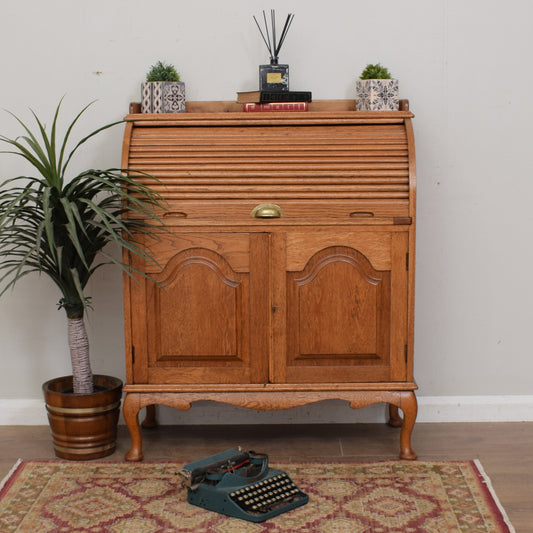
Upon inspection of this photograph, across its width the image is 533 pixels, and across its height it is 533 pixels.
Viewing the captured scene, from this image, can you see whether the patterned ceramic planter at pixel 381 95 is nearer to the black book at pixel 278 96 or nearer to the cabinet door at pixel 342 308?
the black book at pixel 278 96

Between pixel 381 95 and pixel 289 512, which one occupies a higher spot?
pixel 381 95

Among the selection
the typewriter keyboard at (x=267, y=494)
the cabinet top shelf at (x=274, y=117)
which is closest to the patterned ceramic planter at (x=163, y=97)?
the cabinet top shelf at (x=274, y=117)

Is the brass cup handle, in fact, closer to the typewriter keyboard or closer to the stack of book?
the stack of book

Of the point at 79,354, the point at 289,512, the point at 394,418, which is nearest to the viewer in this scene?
the point at 289,512

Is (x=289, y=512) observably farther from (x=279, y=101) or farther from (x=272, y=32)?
(x=272, y=32)

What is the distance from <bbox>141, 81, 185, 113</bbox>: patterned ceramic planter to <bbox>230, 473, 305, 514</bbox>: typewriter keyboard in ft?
5.14

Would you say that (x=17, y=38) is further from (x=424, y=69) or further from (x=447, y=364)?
(x=447, y=364)

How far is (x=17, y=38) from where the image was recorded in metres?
Answer: 3.25

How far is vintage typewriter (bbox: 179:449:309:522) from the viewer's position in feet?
7.95

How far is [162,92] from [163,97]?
0.02 meters

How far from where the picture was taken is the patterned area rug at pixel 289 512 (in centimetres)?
236

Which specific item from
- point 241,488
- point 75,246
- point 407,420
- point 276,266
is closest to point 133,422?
point 241,488

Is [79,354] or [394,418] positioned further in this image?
[394,418]

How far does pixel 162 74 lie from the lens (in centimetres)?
309
